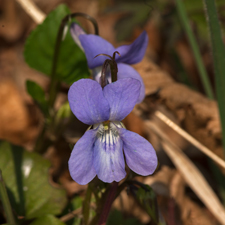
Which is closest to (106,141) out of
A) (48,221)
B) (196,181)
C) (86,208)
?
(86,208)

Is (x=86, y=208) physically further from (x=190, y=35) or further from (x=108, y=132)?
(x=190, y=35)

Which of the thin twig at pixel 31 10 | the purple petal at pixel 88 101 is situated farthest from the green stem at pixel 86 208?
the thin twig at pixel 31 10

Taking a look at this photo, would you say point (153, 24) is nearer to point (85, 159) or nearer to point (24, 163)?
point (24, 163)

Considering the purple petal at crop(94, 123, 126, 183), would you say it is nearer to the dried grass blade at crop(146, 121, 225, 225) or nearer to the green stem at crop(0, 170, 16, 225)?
the green stem at crop(0, 170, 16, 225)

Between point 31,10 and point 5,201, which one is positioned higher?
point 31,10

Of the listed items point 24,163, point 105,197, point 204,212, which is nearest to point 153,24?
point 204,212

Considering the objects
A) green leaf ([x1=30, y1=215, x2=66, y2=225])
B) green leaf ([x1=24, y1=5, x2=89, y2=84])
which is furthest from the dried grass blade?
green leaf ([x1=30, y1=215, x2=66, y2=225])

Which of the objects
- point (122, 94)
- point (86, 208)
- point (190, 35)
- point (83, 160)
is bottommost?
point (86, 208)
